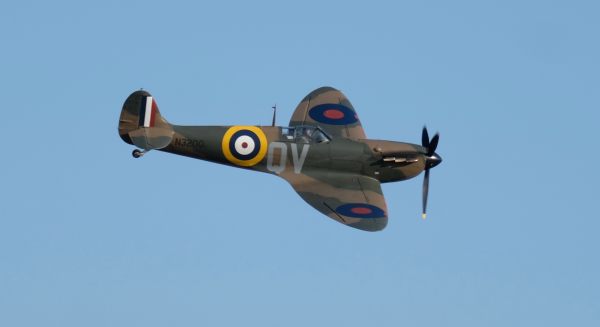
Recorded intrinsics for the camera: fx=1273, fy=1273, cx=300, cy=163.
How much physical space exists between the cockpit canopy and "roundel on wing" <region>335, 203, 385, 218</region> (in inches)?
90.6

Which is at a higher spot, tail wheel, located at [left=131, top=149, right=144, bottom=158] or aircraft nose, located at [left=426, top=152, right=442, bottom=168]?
Result: aircraft nose, located at [left=426, top=152, right=442, bottom=168]

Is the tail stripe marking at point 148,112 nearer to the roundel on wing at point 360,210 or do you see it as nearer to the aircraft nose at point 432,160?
the roundel on wing at point 360,210

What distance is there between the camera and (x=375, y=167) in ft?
118

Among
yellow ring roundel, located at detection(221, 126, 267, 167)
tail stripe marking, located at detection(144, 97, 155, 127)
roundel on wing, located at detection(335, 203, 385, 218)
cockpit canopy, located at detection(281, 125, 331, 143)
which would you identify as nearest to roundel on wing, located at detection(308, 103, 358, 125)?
cockpit canopy, located at detection(281, 125, 331, 143)

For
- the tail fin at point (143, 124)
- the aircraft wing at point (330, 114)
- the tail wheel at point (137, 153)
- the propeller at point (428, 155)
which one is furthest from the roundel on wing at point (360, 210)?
the tail wheel at point (137, 153)

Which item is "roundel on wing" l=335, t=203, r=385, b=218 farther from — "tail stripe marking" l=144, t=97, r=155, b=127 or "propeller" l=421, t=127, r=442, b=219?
"tail stripe marking" l=144, t=97, r=155, b=127

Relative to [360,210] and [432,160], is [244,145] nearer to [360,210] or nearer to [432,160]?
[360,210]

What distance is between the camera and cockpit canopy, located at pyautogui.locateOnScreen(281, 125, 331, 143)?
3562cm

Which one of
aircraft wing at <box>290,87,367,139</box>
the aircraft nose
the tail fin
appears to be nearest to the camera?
the tail fin

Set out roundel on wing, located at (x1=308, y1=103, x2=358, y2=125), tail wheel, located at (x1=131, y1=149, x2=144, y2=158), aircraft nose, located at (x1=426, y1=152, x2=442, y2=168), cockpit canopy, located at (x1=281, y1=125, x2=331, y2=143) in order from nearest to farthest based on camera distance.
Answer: tail wheel, located at (x1=131, y1=149, x2=144, y2=158) < cockpit canopy, located at (x1=281, y1=125, x2=331, y2=143) < aircraft nose, located at (x1=426, y1=152, x2=442, y2=168) < roundel on wing, located at (x1=308, y1=103, x2=358, y2=125)

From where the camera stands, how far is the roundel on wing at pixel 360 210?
33.9m

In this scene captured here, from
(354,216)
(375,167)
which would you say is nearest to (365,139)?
(375,167)

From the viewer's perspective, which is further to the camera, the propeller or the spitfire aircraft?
the propeller

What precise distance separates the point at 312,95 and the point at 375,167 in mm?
4331
